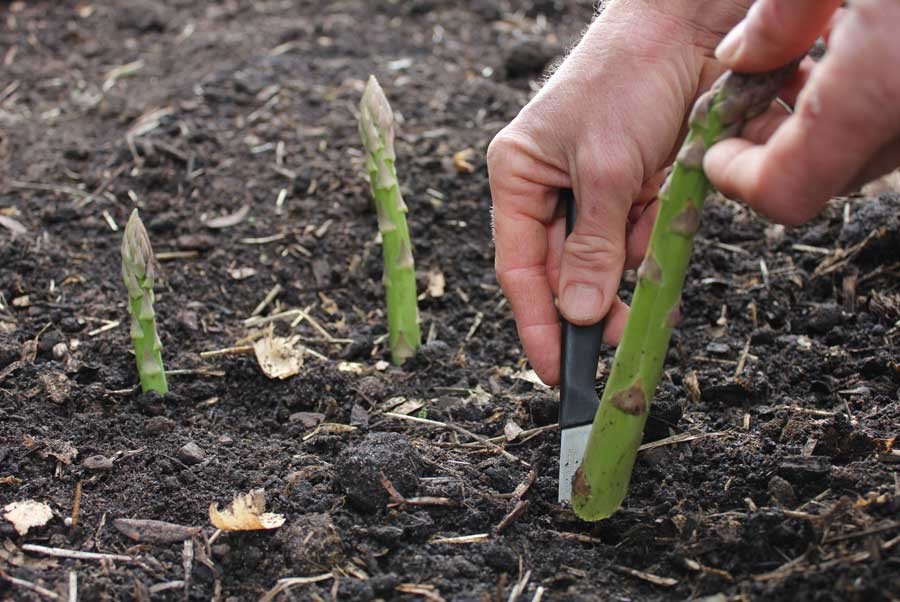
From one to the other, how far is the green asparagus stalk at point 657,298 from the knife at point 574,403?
0.10m

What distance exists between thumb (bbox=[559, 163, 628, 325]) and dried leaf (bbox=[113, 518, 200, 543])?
1084 mm

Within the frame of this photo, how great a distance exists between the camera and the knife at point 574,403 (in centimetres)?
241

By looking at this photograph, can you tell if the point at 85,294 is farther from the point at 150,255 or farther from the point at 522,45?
the point at 522,45

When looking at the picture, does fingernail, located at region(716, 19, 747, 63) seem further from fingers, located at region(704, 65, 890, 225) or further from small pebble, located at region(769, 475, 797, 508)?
small pebble, located at region(769, 475, 797, 508)

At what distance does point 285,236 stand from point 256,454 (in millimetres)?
1325

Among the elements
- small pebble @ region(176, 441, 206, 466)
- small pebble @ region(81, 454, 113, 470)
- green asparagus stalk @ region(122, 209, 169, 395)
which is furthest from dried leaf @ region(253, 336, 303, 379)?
small pebble @ region(81, 454, 113, 470)

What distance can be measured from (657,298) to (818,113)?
53 cm

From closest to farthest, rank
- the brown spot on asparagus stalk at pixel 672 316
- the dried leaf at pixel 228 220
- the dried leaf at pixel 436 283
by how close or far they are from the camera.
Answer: the brown spot on asparagus stalk at pixel 672 316 → the dried leaf at pixel 436 283 → the dried leaf at pixel 228 220

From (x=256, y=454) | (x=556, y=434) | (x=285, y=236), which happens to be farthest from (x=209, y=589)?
(x=285, y=236)

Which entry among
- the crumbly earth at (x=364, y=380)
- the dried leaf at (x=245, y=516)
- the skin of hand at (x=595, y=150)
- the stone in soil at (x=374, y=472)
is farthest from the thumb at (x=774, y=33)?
the dried leaf at (x=245, y=516)

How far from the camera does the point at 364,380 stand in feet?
9.78

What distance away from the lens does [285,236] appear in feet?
12.4

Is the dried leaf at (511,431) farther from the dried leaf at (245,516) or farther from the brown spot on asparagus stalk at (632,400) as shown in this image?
the dried leaf at (245,516)

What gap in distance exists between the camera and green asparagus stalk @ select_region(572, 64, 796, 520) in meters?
1.92
